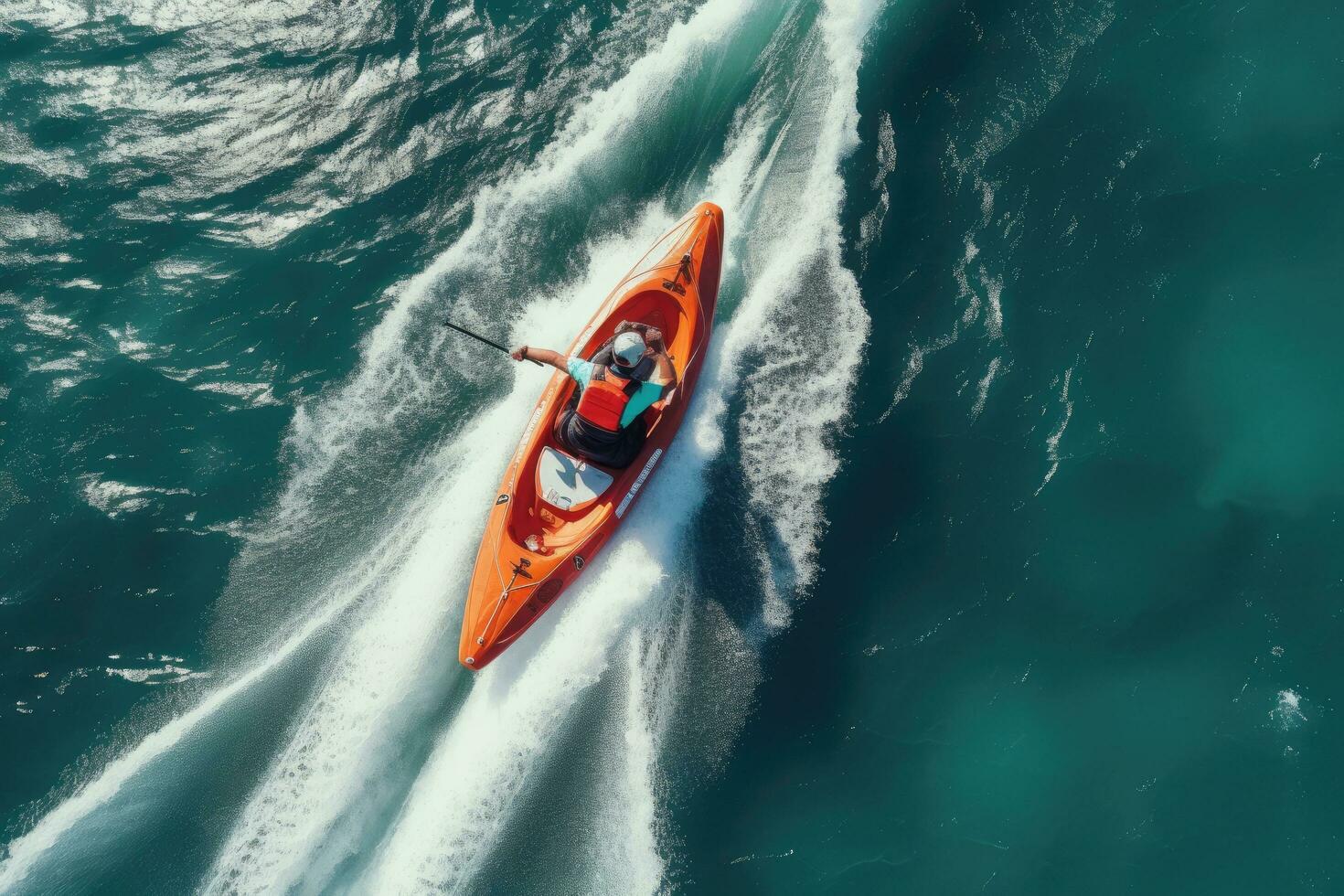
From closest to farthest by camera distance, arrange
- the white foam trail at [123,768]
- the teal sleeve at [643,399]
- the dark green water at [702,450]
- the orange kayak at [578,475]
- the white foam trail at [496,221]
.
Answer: the white foam trail at [123,768] < the teal sleeve at [643,399] < the dark green water at [702,450] < the orange kayak at [578,475] < the white foam trail at [496,221]

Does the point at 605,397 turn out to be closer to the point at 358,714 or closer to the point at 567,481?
the point at 567,481

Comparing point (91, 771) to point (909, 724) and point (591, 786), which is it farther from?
point (909, 724)

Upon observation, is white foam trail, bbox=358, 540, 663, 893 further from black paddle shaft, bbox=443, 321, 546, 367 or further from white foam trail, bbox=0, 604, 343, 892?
black paddle shaft, bbox=443, 321, 546, 367

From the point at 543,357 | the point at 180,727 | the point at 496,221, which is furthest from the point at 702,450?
the point at 180,727

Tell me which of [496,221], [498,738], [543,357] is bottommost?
[498,738]

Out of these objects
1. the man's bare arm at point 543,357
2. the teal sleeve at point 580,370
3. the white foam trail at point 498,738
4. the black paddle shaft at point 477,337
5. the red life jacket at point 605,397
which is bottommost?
the white foam trail at point 498,738

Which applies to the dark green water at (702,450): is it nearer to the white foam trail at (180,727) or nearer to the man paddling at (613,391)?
the white foam trail at (180,727)

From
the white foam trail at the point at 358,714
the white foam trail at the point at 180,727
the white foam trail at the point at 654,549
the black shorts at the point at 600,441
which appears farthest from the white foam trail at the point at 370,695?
the black shorts at the point at 600,441

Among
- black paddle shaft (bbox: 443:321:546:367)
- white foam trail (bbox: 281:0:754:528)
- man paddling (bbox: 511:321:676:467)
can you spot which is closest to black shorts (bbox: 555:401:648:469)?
man paddling (bbox: 511:321:676:467)
